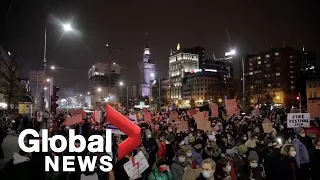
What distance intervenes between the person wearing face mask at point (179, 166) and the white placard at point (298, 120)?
21.1 ft

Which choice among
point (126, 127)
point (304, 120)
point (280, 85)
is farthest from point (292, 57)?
point (126, 127)

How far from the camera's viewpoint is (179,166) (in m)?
7.34

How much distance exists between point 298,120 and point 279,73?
119292mm

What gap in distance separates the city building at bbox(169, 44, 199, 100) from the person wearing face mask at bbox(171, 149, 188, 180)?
537 feet

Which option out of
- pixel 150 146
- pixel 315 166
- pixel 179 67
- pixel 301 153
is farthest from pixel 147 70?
pixel 315 166

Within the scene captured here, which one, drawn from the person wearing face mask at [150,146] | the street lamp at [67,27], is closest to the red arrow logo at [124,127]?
the person wearing face mask at [150,146]

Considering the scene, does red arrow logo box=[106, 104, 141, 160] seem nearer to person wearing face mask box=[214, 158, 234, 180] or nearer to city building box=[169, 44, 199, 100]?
person wearing face mask box=[214, 158, 234, 180]

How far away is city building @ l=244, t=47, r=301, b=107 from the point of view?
4653 inches

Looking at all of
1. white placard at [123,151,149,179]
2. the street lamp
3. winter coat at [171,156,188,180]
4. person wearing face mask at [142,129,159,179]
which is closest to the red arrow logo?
white placard at [123,151,149,179]

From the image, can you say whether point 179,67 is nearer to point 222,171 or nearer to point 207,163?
point 222,171

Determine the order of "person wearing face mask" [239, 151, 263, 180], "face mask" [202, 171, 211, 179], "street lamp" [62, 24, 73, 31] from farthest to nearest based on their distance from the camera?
"street lamp" [62, 24, 73, 31]
"person wearing face mask" [239, 151, 263, 180]
"face mask" [202, 171, 211, 179]

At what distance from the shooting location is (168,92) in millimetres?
175750

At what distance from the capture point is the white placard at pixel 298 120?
1250 cm

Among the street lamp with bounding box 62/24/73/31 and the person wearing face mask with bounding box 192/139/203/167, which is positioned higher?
the street lamp with bounding box 62/24/73/31
